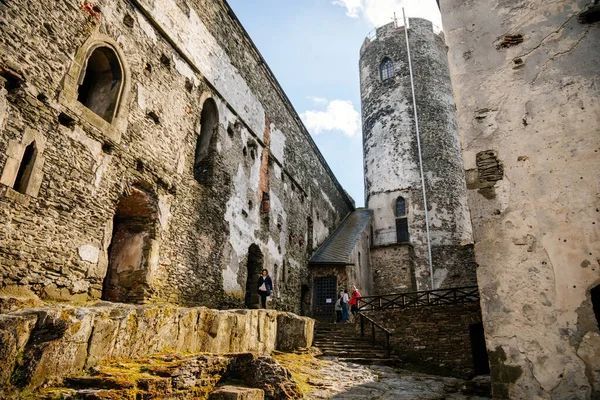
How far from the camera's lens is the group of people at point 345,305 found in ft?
45.6

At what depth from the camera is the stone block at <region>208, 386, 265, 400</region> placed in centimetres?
421

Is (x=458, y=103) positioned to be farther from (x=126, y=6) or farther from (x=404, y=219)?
(x=404, y=219)

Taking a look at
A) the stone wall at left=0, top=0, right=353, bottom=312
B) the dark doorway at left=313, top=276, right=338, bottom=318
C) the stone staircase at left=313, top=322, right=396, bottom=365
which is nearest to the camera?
the stone wall at left=0, top=0, right=353, bottom=312

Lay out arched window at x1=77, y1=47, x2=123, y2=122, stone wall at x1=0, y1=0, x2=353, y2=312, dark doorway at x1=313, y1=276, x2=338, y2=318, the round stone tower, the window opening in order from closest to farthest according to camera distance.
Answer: stone wall at x1=0, y1=0, x2=353, y2=312, arched window at x1=77, y1=47, x2=123, y2=122, dark doorway at x1=313, y1=276, x2=338, y2=318, the window opening, the round stone tower

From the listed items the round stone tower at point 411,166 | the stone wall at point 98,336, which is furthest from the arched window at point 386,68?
the stone wall at point 98,336

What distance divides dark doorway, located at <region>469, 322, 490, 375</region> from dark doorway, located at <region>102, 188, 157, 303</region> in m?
8.97

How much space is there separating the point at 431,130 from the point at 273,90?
11.6 m

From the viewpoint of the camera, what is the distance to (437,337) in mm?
11406

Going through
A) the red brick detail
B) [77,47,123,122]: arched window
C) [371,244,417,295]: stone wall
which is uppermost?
the red brick detail

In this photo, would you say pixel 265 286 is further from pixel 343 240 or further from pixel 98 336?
pixel 343 240

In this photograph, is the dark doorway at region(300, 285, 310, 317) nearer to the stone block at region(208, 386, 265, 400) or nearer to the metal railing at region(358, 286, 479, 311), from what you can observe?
the metal railing at region(358, 286, 479, 311)

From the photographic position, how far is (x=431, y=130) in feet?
75.8

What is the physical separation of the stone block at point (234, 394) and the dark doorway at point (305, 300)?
1174 cm

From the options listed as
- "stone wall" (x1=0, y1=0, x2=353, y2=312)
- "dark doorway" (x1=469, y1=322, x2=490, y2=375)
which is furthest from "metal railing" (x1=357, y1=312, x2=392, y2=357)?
"stone wall" (x1=0, y1=0, x2=353, y2=312)
